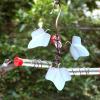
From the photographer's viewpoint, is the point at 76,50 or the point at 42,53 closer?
the point at 76,50

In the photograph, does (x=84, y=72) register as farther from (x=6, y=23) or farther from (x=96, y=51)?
(x=6, y=23)

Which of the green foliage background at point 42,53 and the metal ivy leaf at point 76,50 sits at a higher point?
the metal ivy leaf at point 76,50

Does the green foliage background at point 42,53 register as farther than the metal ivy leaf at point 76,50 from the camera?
Yes

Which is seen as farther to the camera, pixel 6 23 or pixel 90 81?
pixel 6 23

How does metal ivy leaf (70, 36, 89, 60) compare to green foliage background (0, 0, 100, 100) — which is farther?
green foliage background (0, 0, 100, 100)

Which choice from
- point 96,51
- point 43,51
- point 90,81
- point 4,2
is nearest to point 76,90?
point 90,81

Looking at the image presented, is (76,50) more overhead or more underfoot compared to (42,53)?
more overhead

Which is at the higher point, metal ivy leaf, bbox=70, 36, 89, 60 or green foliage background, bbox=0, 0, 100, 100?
metal ivy leaf, bbox=70, 36, 89, 60

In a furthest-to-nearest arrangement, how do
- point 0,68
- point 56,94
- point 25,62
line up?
point 56,94
point 0,68
point 25,62
